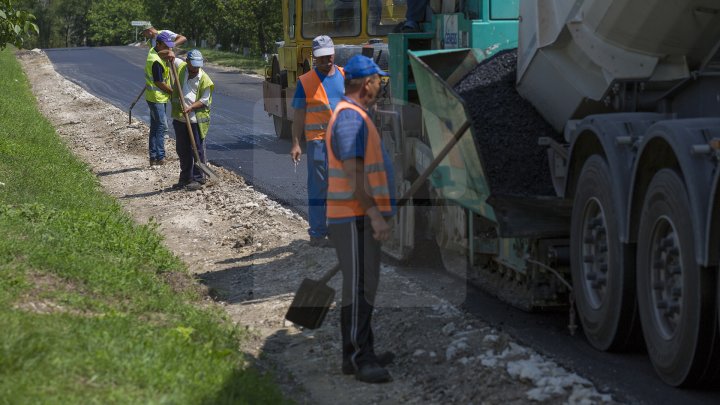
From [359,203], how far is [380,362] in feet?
2.86

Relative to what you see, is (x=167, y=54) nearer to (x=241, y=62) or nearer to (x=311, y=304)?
(x=311, y=304)

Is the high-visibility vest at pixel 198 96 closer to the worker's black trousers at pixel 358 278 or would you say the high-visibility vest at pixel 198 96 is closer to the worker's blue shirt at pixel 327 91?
the worker's blue shirt at pixel 327 91

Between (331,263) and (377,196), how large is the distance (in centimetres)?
306

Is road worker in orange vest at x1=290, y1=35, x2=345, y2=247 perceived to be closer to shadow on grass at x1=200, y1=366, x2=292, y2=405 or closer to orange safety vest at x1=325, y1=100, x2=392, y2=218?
orange safety vest at x1=325, y1=100, x2=392, y2=218

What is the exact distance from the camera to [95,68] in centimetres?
4284

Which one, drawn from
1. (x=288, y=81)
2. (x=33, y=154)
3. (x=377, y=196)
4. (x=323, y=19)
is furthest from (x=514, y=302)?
(x=288, y=81)

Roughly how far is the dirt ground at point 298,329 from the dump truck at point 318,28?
118 inches

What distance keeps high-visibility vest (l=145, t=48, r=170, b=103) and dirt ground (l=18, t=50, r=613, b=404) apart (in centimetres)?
92

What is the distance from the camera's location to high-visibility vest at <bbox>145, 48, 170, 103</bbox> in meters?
14.2

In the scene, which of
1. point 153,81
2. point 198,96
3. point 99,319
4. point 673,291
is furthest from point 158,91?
point 673,291

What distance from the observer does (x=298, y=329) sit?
748 centimetres

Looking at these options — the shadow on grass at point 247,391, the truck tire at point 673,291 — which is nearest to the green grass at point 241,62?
the shadow on grass at point 247,391

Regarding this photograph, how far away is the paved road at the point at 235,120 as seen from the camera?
14078 millimetres

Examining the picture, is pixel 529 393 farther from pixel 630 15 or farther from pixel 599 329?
pixel 630 15
